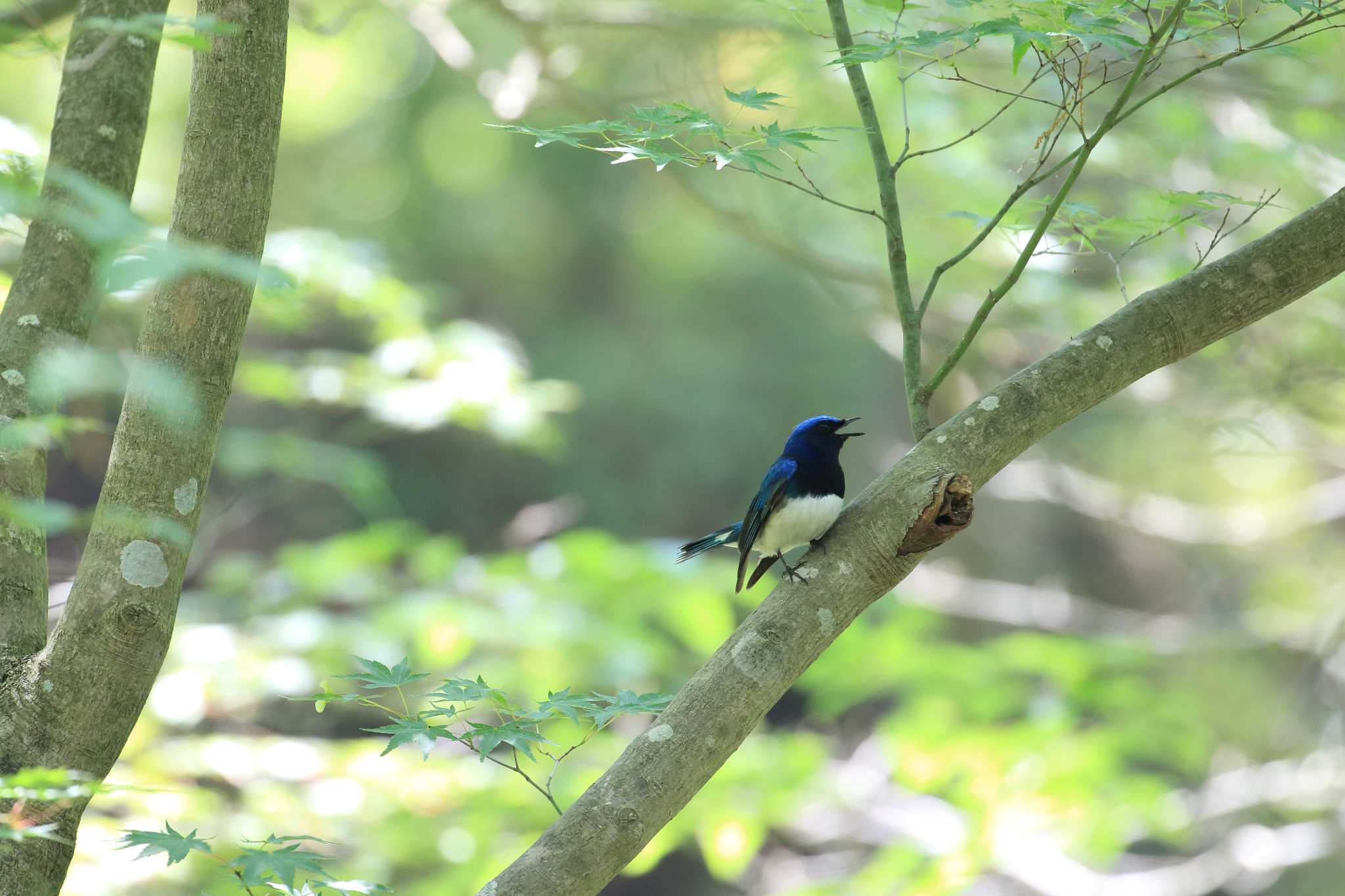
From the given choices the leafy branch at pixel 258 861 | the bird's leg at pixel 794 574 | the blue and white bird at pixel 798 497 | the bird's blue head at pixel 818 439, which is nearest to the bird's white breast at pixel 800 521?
the blue and white bird at pixel 798 497

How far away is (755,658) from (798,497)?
1.37 m

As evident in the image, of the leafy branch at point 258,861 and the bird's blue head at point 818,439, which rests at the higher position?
the bird's blue head at point 818,439

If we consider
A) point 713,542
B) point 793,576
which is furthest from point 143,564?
point 713,542

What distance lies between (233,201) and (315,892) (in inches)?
47.5

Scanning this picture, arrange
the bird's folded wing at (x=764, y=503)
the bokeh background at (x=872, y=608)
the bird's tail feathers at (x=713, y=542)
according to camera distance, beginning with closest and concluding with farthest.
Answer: the bird's folded wing at (x=764, y=503)
the bird's tail feathers at (x=713, y=542)
the bokeh background at (x=872, y=608)

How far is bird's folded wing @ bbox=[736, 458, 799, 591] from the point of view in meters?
3.29

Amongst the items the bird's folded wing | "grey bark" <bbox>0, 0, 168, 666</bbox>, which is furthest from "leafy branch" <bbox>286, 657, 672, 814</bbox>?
the bird's folded wing

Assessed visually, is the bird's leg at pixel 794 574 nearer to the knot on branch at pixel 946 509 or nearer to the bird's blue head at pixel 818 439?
the knot on branch at pixel 946 509

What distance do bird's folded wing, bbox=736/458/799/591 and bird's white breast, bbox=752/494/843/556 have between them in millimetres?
38

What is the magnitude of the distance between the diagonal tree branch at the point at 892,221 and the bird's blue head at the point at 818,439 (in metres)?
1.15

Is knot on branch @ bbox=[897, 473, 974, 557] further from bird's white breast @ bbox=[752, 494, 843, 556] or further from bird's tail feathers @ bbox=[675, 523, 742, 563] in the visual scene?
bird's tail feathers @ bbox=[675, 523, 742, 563]

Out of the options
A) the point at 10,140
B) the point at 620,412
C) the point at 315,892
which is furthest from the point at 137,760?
the point at 620,412

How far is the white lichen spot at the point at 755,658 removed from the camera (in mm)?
1809

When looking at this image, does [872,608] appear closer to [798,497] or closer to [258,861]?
[798,497]
